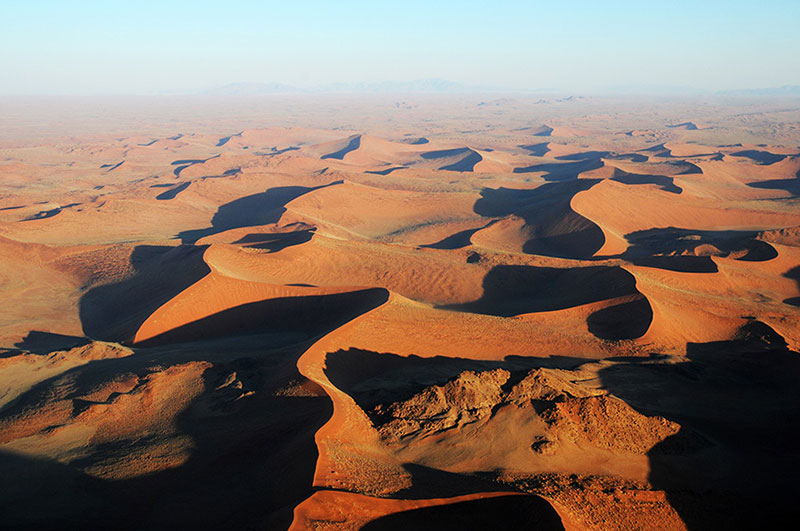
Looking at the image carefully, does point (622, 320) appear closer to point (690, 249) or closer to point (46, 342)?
point (690, 249)

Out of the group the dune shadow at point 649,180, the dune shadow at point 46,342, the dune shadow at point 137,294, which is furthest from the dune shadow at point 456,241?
the dune shadow at point 46,342

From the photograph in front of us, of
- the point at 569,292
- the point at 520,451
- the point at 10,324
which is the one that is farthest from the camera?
the point at 569,292

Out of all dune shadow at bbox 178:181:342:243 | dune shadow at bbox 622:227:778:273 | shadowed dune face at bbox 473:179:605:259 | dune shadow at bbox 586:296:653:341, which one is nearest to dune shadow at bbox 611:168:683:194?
shadowed dune face at bbox 473:179:605:259

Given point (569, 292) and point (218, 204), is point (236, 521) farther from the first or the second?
point (218, 204)

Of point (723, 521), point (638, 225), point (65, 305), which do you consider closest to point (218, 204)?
point (65, 305)

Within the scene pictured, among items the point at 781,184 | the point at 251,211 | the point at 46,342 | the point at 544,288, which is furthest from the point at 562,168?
the point at 46,342

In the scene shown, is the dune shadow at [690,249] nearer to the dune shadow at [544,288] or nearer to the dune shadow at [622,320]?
the dune shadow at [544,288]
